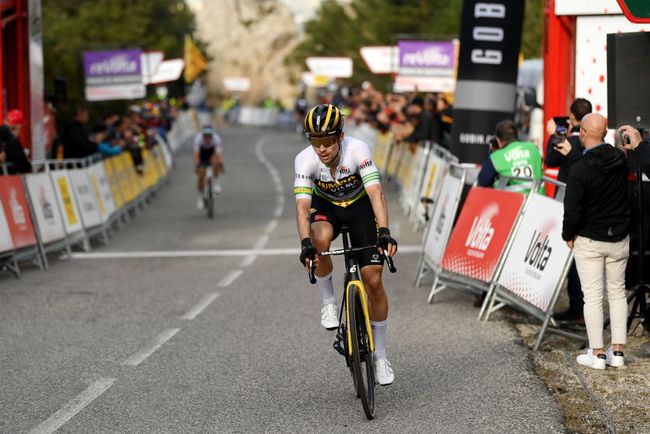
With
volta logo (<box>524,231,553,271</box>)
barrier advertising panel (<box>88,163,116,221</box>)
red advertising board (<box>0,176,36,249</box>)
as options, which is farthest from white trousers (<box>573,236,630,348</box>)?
barrier advertising panel (<box>88,163,116,221</box>)

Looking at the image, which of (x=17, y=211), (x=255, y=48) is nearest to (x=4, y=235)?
(x=17, y=211)

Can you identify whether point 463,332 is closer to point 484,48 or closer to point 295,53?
point 484,48

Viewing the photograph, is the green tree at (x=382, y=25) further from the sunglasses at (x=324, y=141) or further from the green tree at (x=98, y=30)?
the sunglasses at (x=324, y=141)

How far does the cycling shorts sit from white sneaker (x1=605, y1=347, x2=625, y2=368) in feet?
7.29

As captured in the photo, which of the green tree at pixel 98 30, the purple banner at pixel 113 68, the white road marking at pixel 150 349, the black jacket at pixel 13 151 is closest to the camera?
the white road marking at pixel 150 349

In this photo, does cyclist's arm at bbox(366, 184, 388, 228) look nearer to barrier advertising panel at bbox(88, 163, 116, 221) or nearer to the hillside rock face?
barrier advertising panel at bbox(88, 163, 116, 221)

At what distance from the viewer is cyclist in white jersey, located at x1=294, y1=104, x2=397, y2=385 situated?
7.21 meters

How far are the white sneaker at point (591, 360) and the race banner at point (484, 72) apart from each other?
27.3 feet

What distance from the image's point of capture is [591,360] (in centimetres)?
865

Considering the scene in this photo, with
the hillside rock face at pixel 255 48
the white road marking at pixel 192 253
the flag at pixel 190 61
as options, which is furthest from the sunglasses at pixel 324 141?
the hillside rock face at pixel 255 48

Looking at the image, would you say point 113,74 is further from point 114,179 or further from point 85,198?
point 85,198

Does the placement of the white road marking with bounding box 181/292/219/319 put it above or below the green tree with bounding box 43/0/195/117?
below

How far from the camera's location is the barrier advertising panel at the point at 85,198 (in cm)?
1750

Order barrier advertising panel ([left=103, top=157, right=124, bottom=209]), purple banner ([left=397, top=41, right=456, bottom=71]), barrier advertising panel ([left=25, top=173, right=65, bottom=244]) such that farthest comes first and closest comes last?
purple banner ([left=397, top=41, right=456, bottom=71]), barrier advertising panel ([left=103, top=157, right=124, bottom=209]), barrier advertising panel ([left=25, top=173, right=65, bottom=244])
